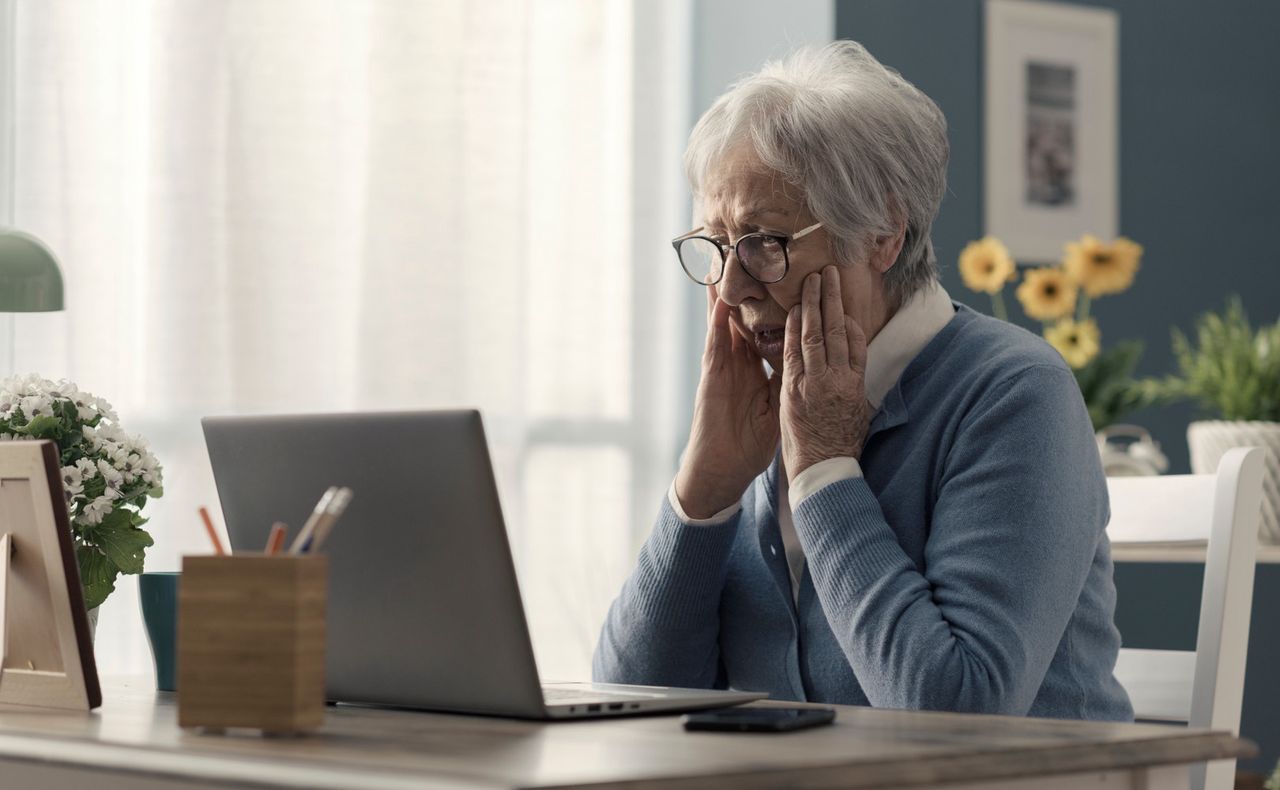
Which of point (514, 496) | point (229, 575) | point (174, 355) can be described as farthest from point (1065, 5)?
point (229, 575)

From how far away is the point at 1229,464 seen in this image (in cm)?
164

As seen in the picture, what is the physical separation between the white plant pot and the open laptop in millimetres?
1709

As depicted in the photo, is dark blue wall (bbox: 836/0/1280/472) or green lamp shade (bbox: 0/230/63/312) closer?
green lamp shade (bbox: 0/230/63/312)

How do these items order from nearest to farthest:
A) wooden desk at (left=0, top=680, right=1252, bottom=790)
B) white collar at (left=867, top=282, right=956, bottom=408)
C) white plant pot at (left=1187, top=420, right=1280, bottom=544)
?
wooden desk at (left=0, top=680, right=1252, bottom=790) → white collar at (left=867, top=282, right=956, bottom=408) → white plant pot at (left=1187, top=420, right=1280, bottom=544)

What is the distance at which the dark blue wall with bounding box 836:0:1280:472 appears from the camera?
3787mm

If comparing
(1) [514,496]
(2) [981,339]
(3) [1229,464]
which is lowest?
(1) [514,496]

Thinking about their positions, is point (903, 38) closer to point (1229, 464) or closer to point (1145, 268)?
point (1145, 268)

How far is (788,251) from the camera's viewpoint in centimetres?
164

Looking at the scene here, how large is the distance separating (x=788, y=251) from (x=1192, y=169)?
2539 mm

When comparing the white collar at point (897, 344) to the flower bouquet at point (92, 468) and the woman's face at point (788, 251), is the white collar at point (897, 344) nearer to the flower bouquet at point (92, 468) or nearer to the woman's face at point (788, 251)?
the woman's face at point (788, 251)

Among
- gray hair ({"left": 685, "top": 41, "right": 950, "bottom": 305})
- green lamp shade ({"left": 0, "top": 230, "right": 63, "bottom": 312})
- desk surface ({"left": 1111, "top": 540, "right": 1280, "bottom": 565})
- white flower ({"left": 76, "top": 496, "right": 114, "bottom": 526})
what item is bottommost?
desk surface ({"left": 1111, "top": 540, "right": 1280, "bottom": 565})

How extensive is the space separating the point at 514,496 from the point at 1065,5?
1651 millimetres

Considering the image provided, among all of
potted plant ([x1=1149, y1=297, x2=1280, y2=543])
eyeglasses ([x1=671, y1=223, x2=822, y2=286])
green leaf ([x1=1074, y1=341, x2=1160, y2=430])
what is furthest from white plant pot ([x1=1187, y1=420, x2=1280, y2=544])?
eyeglasses ([x1=671, y1=223, x2=822, y2=286])

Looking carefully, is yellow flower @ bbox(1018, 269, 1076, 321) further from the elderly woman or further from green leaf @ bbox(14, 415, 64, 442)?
green leaf @ bbox(14, 415, 64, 442)
